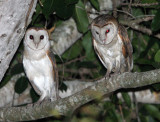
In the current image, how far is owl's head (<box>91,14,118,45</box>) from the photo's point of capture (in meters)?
4.30

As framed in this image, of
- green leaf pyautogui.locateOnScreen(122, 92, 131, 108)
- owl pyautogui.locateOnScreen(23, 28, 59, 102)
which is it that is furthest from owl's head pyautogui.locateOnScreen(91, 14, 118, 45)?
green leaf pyautogui.locateOnScreen(122, 92, 131, 108)

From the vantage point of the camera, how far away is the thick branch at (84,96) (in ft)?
8.97

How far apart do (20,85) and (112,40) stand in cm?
153

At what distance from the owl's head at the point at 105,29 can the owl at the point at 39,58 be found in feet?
2.43

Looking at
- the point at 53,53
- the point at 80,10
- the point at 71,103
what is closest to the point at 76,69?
the point at 53,53

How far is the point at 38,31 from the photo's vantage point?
424cm

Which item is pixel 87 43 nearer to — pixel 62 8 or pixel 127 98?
pixel 127 98

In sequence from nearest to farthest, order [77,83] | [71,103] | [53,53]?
[71,103] → [53,53] → [77,83]

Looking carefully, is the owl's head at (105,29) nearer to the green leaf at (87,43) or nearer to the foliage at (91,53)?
the foliage at (91,53)

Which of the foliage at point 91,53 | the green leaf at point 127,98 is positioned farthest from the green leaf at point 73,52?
the green leaf at point 127,98

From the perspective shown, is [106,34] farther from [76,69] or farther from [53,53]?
[76,69]

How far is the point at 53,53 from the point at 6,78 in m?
0.81

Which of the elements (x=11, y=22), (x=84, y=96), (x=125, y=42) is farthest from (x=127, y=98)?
(x=11, y=22)

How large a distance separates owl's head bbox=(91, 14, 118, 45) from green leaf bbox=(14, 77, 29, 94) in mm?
1288
